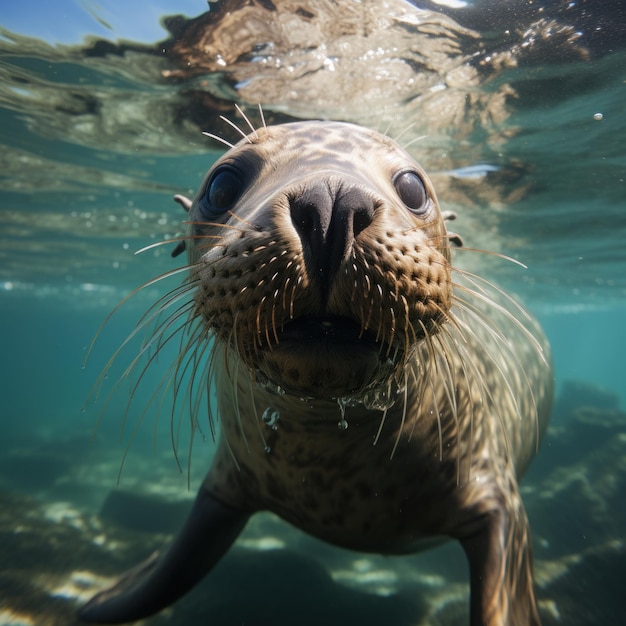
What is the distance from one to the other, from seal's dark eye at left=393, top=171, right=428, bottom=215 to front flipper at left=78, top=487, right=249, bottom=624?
93.2 inches

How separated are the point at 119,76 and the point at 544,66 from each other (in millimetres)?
4901

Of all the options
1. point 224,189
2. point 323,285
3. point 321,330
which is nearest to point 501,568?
point 321,330

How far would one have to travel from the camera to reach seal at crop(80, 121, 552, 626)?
5.22ft

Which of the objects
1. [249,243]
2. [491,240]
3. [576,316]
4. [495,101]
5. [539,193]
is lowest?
[576,316]

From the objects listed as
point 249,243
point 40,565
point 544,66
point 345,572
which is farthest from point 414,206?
point 40,565

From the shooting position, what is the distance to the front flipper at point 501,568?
2.52 meters

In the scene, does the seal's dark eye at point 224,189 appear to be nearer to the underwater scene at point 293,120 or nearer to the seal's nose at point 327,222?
the underwater scene at point 293,120

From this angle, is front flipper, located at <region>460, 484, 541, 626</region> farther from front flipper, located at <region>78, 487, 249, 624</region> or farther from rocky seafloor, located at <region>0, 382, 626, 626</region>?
rocky seafloor, located at <region>0, 382, 626, 626</region>

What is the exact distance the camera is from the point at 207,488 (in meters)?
3.53

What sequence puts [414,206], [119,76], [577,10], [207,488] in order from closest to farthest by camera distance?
[414,206]
[207,488]
[577,10]
[119,76]

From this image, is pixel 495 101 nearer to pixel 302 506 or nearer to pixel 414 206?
pixel 414 206

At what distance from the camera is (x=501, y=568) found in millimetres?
2588

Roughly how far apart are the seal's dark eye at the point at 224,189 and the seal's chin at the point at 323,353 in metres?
0.94

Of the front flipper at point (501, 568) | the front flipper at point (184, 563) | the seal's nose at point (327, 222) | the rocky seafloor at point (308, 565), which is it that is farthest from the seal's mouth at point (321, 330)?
the rocky seafloor at point (308, 565)
